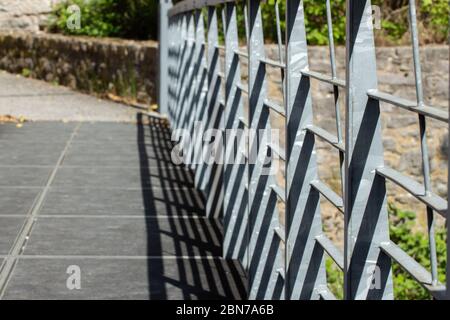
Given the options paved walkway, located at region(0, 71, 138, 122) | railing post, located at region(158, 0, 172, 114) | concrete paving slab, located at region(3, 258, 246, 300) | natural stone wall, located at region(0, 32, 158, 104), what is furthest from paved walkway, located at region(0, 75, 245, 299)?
natural stone wall, located at region(0, 32, 158, 104)

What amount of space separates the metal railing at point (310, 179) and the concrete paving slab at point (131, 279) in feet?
0.54

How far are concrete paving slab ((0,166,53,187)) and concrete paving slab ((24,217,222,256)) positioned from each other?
1456mm

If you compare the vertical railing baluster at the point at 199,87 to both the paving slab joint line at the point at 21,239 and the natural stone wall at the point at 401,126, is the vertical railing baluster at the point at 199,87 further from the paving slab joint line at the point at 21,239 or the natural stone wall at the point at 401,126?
the natural stone wall at the point at 401,126

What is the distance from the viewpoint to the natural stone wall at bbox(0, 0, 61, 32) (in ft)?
62.1

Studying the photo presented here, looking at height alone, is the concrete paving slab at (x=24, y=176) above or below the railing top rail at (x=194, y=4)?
below

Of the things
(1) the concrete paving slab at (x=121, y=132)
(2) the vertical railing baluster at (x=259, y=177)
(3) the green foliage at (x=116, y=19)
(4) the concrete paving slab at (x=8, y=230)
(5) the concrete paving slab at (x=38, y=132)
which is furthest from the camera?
(3) the green foliage at (x=116, y=19)

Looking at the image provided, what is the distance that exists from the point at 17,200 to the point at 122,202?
2.43 ft

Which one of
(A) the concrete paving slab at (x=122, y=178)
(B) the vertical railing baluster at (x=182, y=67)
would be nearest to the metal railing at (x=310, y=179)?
(A) the concrete paving slab at (x=122, y=178)

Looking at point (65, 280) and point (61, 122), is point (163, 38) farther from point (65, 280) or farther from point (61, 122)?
point (65, 280)

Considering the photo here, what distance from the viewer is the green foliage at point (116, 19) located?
1669 centimetres

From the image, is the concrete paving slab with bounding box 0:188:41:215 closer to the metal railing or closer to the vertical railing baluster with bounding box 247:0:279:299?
the metal railing

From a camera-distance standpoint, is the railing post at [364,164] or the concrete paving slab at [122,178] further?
the concrete paving slab at [122,178]

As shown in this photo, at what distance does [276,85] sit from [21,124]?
119 inches

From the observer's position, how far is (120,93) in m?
15.2
